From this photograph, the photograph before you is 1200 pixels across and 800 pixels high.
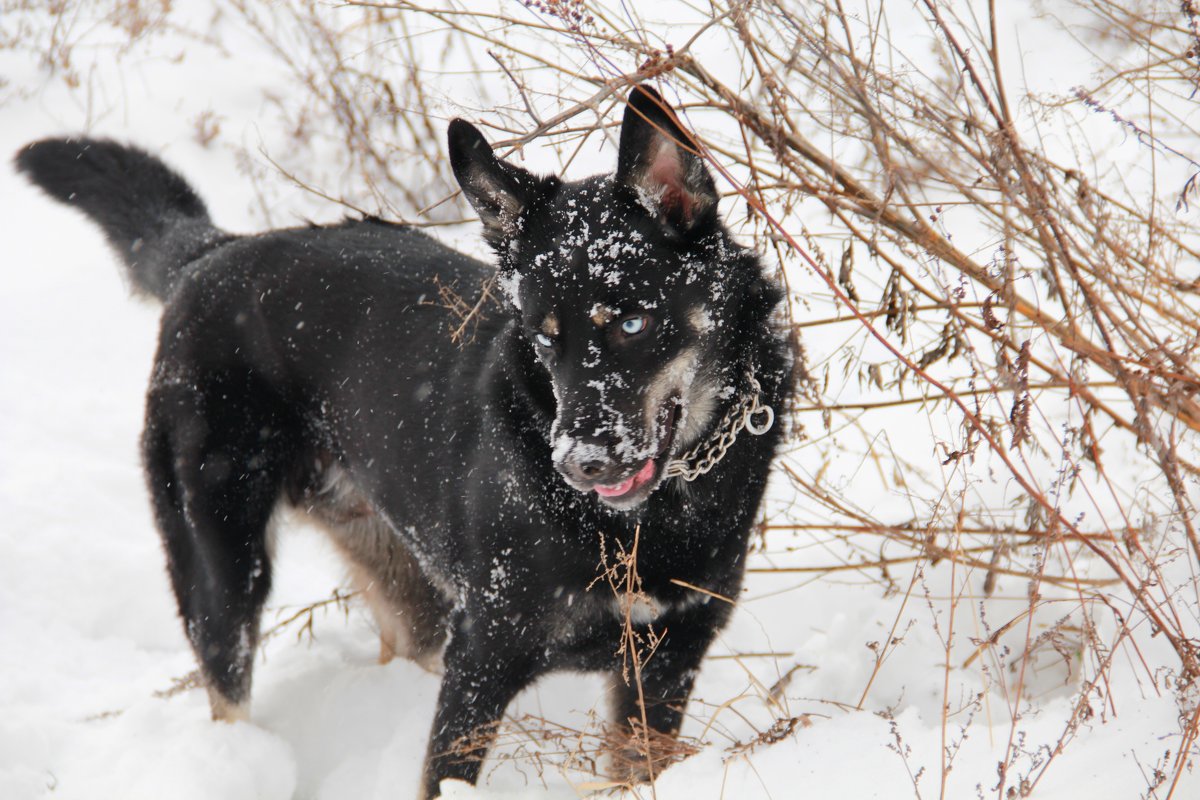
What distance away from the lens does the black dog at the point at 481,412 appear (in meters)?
2.39

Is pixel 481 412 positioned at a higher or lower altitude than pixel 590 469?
higher

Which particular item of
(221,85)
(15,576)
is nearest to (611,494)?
(15,576)

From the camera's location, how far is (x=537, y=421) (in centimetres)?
260

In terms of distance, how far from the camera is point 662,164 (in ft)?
7.79

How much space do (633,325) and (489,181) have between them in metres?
0.57

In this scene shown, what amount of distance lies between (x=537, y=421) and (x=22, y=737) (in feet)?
7.24

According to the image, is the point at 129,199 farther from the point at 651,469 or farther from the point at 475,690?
the point at 651,469

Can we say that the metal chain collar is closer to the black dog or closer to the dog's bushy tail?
the black dog

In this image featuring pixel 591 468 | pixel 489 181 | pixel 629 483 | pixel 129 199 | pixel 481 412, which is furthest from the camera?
pixel 129 199

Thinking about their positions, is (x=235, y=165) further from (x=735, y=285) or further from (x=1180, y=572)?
(x=1180, y=572)

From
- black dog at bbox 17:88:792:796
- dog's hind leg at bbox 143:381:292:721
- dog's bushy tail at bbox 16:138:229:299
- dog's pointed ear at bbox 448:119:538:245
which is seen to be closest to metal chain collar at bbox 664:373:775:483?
black dog at bbox 17:88:792:796

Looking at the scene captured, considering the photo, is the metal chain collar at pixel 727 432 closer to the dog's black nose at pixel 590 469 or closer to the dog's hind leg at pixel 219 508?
the dog's black nose at pixel 590 469

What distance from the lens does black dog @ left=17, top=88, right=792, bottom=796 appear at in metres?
2.39

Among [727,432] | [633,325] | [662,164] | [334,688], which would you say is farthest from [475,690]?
[662,164]
